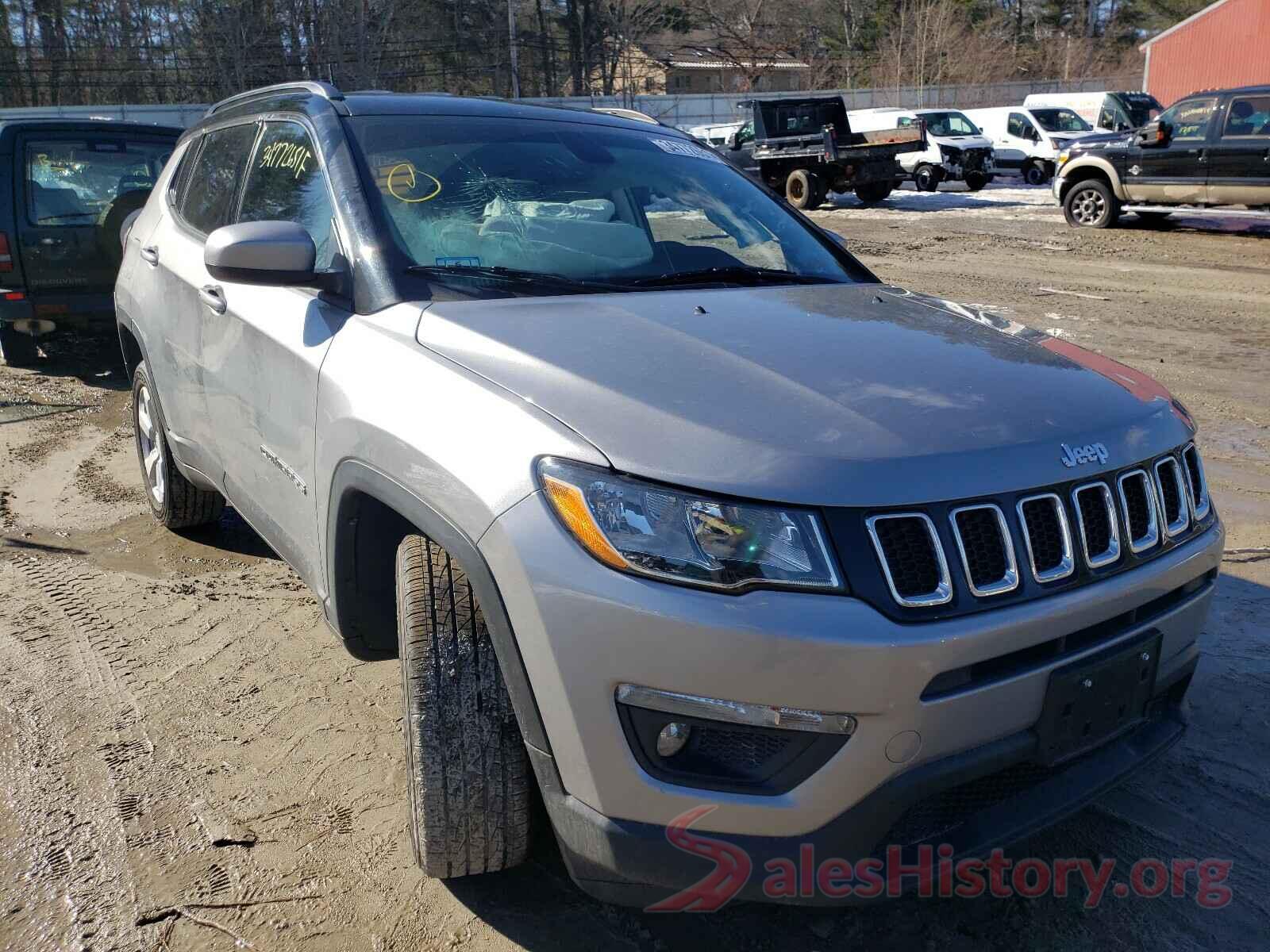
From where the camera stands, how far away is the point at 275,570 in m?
4.48

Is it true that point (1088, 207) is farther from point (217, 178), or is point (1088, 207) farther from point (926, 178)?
point (217, 178)

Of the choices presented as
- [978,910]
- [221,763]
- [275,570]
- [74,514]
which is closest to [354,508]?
[221,763]

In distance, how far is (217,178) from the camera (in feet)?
13.0

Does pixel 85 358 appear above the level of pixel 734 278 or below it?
below

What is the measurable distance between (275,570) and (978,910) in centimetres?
311

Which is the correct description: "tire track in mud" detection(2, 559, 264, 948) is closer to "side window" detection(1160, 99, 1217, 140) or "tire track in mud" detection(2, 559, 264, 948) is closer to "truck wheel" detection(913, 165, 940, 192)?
"side window" detection(1160, 99, 1217, 140)

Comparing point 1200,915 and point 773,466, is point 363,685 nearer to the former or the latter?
point 773,466

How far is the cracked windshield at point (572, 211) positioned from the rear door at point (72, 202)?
556 centimetres

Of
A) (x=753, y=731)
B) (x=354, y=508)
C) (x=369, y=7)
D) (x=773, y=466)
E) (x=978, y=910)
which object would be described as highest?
(x=369, y=7)

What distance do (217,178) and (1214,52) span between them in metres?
42.9

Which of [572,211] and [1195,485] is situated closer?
[1195,485]

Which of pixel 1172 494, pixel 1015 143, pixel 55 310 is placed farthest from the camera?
pixel 1015 143

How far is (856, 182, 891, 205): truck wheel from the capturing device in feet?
68.5

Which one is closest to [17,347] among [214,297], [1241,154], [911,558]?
[214,297]
